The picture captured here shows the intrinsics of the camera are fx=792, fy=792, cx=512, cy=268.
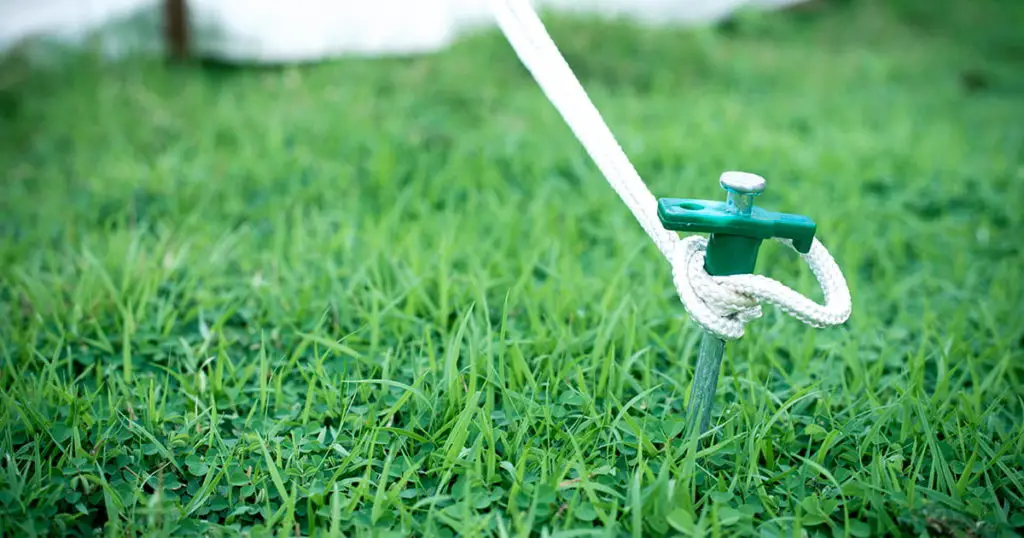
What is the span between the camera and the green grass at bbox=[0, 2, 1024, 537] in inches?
49.3

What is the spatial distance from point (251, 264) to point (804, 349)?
1.28 m

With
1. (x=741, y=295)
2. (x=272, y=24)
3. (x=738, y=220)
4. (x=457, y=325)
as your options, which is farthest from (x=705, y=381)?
(x=272, y=24)

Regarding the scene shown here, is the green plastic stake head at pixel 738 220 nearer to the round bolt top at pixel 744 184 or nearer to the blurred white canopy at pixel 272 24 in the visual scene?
the round bolt top at pixel 744 184

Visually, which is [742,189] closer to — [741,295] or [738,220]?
[738,220]

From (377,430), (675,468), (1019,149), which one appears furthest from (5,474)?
(1019,149)

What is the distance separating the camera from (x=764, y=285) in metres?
1.11

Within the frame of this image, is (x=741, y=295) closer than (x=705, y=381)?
Yes

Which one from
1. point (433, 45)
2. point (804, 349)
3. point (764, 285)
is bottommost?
point (804, 349)

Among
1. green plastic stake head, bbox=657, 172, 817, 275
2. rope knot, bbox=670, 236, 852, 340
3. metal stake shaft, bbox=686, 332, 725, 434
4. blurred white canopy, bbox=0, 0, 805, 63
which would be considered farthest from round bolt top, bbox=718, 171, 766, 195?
blurred white canopy, bbox=0, 0, 805, 63

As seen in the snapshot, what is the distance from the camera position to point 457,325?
5.43 ft

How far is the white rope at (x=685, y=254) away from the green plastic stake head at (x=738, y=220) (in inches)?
2.0

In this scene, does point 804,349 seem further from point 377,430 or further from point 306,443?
point 306,443

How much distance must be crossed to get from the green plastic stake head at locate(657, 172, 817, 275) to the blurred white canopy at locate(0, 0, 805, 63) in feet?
9.17

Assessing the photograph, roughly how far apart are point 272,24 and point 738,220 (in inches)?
114
